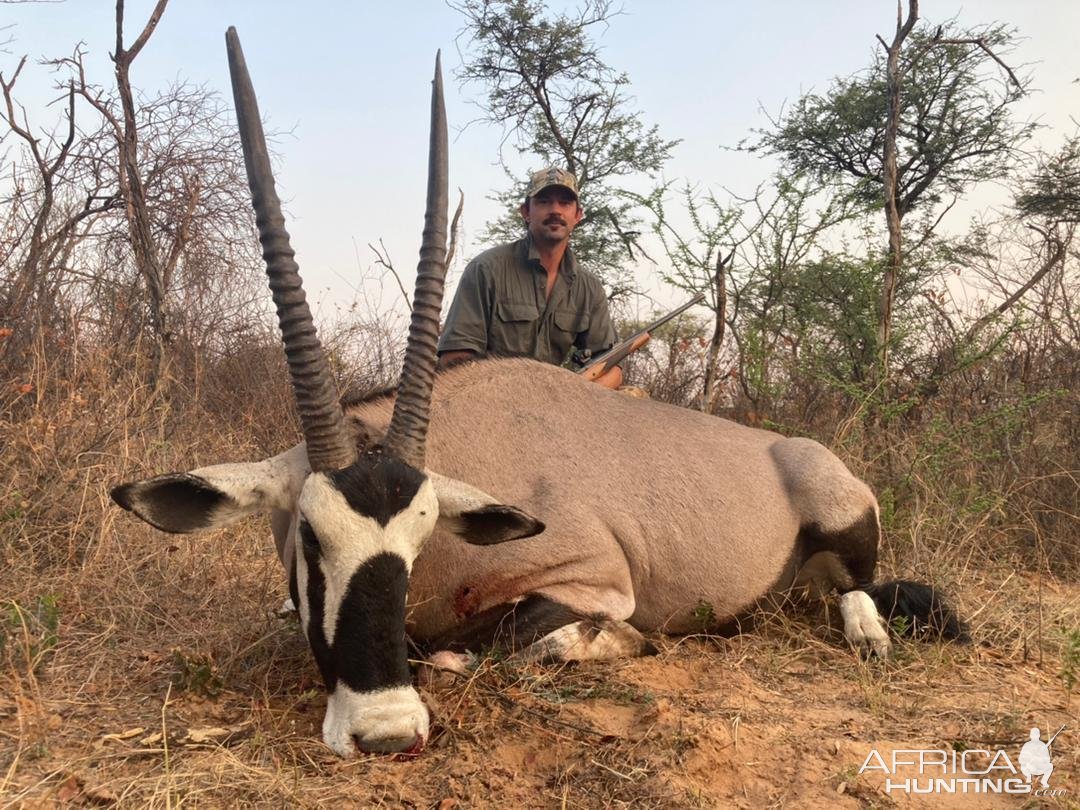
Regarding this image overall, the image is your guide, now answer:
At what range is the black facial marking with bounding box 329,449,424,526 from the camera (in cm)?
316

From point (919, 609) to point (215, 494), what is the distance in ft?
11.1

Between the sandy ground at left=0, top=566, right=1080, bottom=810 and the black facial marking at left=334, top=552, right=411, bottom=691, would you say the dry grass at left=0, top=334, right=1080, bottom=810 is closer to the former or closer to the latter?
the sandy ground at left=0, top=566, right=1080, bottom=810

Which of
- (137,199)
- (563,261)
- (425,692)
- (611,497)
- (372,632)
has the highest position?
(137,199)

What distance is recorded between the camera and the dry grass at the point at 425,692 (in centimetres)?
280

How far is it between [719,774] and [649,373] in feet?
27.1

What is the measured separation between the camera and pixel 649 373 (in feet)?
35.9

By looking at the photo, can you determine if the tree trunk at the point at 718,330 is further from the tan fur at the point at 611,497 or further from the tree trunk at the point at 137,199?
the tree trunk at the point at 137,199

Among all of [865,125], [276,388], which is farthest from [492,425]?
[865,125]

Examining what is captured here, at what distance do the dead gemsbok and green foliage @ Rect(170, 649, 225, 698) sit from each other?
Answer: 0.46 metres

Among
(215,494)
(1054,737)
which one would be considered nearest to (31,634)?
(215,494)

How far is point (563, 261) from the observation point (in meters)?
7.32

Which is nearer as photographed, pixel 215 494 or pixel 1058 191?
pixel 215 494

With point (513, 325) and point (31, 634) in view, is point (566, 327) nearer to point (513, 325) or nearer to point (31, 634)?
point (513, 325)

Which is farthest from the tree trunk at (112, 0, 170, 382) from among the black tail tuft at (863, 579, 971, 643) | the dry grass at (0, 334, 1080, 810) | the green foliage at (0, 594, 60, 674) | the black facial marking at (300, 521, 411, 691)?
the black tail tuft at (863, 579, 971, 643)
